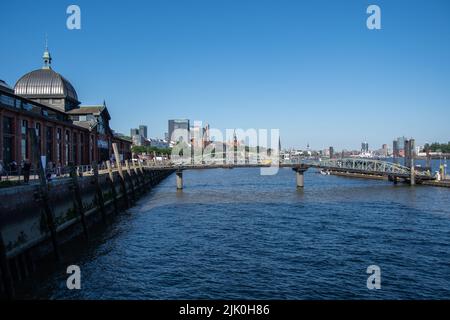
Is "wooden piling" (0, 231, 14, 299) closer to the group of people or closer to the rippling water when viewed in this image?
the rippling water

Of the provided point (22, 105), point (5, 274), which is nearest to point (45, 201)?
point (5, 274)

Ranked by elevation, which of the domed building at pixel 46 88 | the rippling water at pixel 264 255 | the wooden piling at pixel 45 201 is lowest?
the rippling water at pixel 264 255

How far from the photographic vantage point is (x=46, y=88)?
67.5 metres

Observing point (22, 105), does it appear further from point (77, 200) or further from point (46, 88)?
point (77, 200)

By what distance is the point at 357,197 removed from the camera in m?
56.6

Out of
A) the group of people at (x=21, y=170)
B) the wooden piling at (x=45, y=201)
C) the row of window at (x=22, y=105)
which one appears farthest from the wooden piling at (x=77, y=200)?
the row of window at (x=22, y=105)

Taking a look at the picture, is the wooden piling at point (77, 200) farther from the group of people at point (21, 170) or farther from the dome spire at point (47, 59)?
the dome spire at point (47, 59)

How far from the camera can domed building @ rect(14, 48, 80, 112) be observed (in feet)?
219

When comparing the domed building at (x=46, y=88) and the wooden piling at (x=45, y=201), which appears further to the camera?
the domed building at (x=46, y=88)

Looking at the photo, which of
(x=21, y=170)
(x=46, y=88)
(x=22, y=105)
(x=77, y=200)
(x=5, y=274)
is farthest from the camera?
(x=46, y=88)

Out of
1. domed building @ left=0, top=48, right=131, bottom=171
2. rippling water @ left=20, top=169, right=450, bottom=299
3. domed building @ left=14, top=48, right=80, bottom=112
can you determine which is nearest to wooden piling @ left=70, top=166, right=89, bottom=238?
rippling water @ left=20, top=169, right=450, bottom=299

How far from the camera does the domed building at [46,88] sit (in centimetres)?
6688

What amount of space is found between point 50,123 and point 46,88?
24.7m
